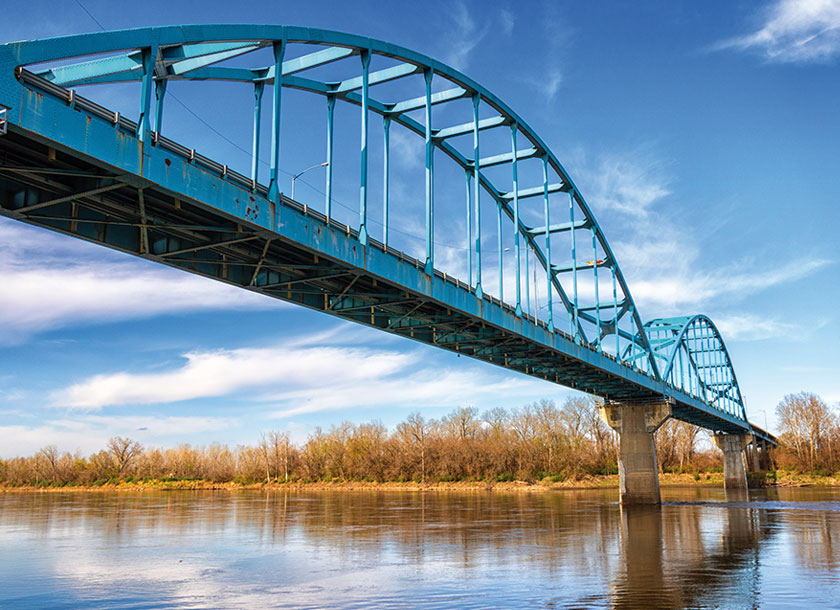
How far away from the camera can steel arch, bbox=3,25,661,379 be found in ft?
46.3

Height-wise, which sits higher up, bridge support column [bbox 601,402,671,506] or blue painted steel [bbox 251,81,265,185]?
blue painted steel [bbox 251,81,265,185]

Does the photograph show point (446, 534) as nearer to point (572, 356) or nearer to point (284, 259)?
point (572, 356)

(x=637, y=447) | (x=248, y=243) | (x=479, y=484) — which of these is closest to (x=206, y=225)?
(x=248, y=243)

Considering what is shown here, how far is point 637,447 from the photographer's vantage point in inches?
1836

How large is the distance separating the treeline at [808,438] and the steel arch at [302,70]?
189ft

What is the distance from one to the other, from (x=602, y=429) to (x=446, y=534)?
64.1m

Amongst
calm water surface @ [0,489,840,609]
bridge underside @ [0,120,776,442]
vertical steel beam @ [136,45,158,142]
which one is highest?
vertical steel beam @ [136,45,158,142]

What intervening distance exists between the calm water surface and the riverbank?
41.5 m

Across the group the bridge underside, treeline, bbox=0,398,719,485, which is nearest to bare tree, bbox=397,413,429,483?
treeline, bbox=0,398,719,485

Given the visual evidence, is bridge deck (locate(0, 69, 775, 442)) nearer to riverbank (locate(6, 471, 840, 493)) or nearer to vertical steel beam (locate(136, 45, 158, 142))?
vertical steel beam (locate(136, 45, 158, 142))

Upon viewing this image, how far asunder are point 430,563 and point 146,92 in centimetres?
1453

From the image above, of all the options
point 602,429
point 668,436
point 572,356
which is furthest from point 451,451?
point 572,356

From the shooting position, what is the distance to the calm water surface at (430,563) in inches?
587

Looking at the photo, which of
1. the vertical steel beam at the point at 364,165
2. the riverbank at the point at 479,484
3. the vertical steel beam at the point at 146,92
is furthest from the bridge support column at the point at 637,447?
the vertical steel beam at the point at 146,92
